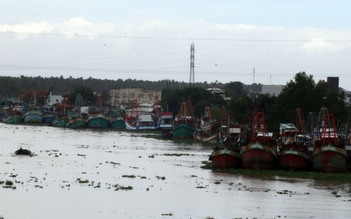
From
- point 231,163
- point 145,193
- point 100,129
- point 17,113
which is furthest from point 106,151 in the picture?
point 17,113

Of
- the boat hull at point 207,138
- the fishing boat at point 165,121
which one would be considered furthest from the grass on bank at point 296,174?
the fishing boat at point 165,121

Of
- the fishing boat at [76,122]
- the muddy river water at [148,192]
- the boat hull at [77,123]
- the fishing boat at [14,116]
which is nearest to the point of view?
the muddy river water at [148,192]

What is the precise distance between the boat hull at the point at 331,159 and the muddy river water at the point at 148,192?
451 centimetres

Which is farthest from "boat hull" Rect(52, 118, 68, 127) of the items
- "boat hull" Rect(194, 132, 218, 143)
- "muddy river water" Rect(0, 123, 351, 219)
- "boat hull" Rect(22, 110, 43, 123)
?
"muddy river water" Rect(0, 123, 351, 219)

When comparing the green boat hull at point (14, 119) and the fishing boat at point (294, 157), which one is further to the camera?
the green boat hull at point (14, 119)

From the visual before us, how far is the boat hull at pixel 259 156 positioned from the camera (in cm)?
6000

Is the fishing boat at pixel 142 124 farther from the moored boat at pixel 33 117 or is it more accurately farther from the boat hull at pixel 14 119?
the boat hull at pixel 14 119

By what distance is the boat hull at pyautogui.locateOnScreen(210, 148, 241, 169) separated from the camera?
6144cm

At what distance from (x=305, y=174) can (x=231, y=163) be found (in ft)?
19.3

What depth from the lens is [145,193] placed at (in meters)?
45.1

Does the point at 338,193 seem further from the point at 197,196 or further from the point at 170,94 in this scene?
the point at 170,94

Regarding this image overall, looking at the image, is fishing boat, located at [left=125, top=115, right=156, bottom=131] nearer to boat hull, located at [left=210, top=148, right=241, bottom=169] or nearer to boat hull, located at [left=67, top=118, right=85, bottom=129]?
boat hull, located at [left=67, top=118, right=85, bottom=129]

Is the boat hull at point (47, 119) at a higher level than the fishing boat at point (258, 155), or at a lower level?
lower

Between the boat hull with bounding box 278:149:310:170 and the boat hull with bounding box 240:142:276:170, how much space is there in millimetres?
795
